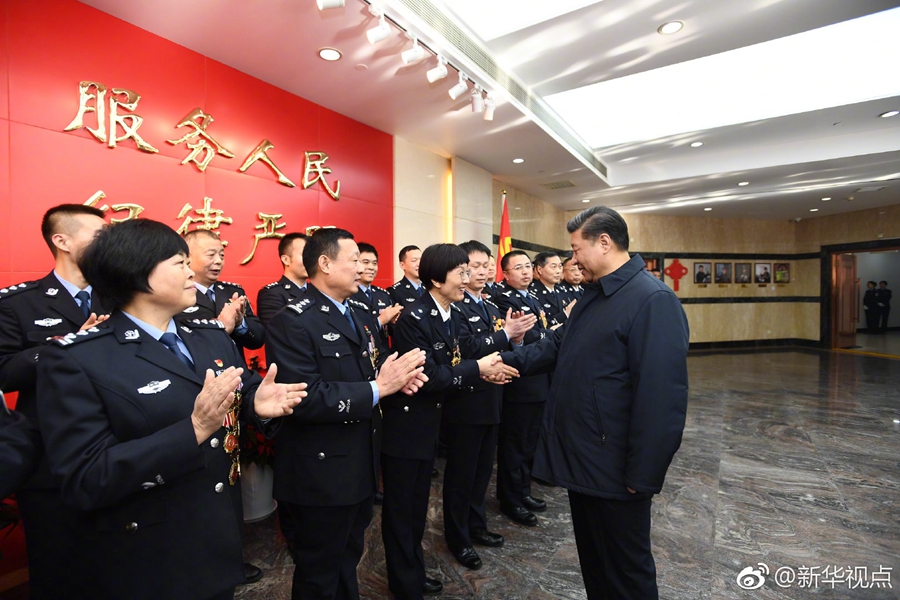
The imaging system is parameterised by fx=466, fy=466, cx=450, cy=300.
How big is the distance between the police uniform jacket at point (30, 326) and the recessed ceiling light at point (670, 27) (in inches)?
175

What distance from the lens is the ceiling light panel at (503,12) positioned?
3738mm

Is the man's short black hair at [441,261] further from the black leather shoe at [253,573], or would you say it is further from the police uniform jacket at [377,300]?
the black leather shoe at [253,573]

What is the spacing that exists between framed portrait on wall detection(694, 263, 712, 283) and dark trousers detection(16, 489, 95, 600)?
43.9 ft

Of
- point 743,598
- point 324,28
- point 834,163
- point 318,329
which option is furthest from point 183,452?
point 834,163

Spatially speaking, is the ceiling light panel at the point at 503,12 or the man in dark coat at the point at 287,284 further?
the ceiling light panel at the point at 503,12

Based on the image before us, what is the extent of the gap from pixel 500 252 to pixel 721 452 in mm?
3623

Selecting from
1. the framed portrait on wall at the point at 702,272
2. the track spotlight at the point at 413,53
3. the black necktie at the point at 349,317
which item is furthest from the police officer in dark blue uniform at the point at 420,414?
the framed portrait on wall at the point at 702,272

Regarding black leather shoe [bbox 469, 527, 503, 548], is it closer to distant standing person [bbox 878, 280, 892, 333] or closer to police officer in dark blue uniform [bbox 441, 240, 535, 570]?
police officer in dark blue uniform [bbox 441, 240, 535, 570]

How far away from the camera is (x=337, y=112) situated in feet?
16.3

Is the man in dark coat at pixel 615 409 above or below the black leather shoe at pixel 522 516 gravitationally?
above

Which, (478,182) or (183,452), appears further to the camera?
(478,182)

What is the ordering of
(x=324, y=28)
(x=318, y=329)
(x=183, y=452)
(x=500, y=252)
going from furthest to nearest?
(x=500, y=252) < (x=324, y=28) < (x=318, y=329) < (x=183, y=452)

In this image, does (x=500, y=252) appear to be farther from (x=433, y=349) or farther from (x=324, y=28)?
(x=433, y=349)

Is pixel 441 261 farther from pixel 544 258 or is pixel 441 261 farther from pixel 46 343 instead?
pixel 544 258
